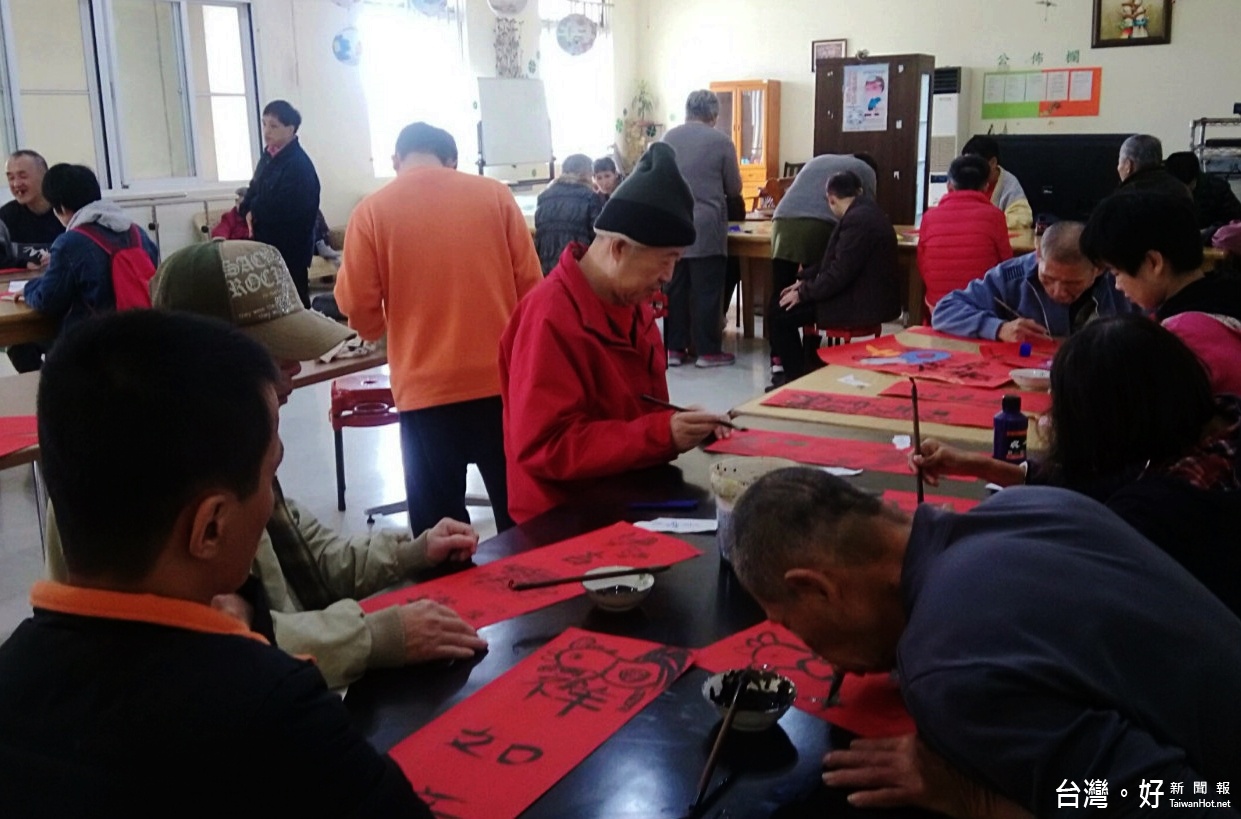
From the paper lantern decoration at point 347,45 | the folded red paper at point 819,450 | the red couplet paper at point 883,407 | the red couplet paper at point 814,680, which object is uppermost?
the paper lantern decoration at point 347,45

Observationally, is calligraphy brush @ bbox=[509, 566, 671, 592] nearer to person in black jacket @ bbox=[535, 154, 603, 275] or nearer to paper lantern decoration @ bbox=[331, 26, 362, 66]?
person in black jacket @ bbox=[535, 154, 603, 275]

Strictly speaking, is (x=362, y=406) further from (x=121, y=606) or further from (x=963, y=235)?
(x=121, y=606)

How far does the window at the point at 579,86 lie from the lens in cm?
1054

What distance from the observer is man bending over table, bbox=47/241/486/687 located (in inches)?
51.8

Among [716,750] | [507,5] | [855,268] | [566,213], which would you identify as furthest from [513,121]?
[716,750]

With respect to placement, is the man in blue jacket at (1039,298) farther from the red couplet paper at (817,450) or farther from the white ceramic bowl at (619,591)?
the white ceramic bowl at (619,591)

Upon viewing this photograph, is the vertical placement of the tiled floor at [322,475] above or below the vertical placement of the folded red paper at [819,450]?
below

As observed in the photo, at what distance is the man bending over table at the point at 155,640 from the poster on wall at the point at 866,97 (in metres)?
9.44

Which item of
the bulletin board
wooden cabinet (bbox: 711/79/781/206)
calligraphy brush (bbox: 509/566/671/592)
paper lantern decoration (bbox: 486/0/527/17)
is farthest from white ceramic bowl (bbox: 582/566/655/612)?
wooden cabinet (bbox: 711/79/781/206)

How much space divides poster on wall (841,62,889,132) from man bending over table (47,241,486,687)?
8.63 m

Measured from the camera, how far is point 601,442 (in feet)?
6.65

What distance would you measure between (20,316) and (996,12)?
317 inches

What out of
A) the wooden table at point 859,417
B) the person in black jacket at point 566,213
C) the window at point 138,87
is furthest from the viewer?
the window at point 138,87

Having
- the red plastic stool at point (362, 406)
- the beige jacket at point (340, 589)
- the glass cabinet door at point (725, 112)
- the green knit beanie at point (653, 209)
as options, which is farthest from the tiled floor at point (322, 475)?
the glass cabinet door at point (725, 112)
